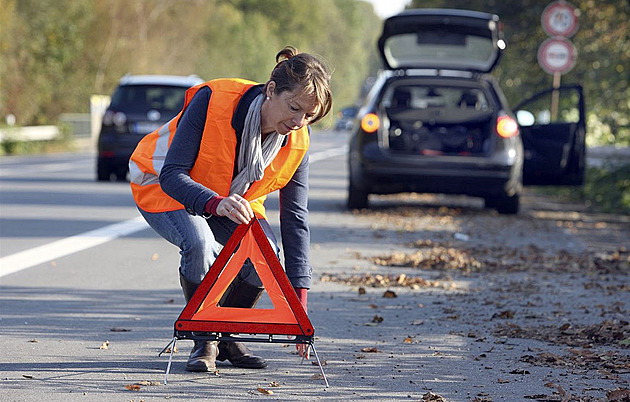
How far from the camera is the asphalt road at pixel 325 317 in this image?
530 cm

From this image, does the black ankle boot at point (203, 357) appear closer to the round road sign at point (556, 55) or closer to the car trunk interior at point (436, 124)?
the car trunk interior at point (436, 124)

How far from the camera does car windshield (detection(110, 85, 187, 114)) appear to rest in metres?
19.1

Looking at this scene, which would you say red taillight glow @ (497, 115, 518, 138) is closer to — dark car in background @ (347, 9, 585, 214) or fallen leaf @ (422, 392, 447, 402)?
dark car in background @ (347, 9, 585, 214)

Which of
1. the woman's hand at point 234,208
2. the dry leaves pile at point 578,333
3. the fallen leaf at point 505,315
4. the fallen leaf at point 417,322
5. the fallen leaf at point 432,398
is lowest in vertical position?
the fallen leaf at point 505,315

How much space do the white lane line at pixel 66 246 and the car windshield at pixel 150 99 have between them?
236 inches

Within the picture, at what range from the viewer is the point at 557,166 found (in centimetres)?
1466

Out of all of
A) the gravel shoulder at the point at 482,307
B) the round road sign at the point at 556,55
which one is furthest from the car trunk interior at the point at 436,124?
the round road sign at the point at 556,55

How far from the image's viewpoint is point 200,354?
5598 mm

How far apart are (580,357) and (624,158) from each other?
10.8m

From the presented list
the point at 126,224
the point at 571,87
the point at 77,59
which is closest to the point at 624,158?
the point at 571,87

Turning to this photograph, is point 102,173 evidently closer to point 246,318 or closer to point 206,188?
point 246,318

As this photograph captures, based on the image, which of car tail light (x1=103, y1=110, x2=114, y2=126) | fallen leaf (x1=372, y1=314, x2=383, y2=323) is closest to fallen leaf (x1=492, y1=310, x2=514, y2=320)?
fallen leaf (x1=372, y1=314, x2=383, y2=323)

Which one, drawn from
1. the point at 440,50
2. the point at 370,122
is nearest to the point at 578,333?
the point at 370,122

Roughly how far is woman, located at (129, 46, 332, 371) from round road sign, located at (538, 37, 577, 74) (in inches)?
588
